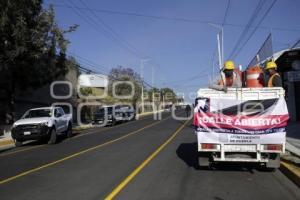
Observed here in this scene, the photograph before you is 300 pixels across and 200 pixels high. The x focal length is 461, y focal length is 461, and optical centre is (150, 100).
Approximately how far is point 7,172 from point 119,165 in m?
3.11

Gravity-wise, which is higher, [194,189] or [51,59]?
[51,59]

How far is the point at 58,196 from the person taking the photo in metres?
8.95

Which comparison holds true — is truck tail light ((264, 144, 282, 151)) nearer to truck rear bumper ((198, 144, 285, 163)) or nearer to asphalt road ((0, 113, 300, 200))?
truck rear bumper ((198, 144, 285, 163))

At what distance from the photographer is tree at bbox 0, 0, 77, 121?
2645 centimetres

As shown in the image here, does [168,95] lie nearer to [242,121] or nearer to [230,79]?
[230,79]

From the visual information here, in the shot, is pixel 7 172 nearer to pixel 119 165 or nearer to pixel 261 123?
pixel 119 165

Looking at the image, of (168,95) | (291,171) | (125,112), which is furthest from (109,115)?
(168,95)

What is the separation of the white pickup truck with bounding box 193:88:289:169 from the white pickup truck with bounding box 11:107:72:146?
13.2 m

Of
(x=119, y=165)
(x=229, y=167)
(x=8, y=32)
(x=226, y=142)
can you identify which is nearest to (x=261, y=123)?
(x=226, y=142)

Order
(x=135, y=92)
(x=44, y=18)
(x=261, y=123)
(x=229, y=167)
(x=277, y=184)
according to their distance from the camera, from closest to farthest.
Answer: (x=277, y=184) < (x=261, y=123) < (x=229, y=167) < (x=44, y=18) < (x=135, y=92)

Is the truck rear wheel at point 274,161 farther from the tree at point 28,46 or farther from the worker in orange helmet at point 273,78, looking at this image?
the tree at point 28,46

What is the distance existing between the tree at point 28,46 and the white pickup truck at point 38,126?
443cm

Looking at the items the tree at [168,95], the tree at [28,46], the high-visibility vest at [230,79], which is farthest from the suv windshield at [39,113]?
the tree at [168,95]

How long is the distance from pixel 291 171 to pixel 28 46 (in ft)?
70.6
